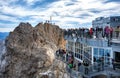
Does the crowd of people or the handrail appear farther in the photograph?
→ the crowd of people

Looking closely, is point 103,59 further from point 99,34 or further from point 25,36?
point 25,36

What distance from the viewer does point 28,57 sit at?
5447 centimetres

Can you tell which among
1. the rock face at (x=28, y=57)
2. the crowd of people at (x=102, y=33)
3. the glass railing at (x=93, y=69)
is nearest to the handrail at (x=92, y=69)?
the glass railing at (x=93, y=69)

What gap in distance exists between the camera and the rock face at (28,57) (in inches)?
1886

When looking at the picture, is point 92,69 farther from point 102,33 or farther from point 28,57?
point 28,57

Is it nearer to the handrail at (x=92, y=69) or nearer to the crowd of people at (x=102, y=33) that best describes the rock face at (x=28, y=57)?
the crowd of people at (x=102, y=33)

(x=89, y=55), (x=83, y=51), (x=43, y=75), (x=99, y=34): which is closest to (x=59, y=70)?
(x=43, y=75)

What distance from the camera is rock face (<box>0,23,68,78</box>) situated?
47.9 meters

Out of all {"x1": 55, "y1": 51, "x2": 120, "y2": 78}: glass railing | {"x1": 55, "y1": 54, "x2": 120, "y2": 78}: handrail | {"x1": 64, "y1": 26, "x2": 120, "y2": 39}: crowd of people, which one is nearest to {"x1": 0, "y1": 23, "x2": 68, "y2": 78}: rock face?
{"x1": 64, "y1": 26, "x2": 120, "y2": 39}: crowd of people

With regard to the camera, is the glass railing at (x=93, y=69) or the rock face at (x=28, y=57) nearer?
→ the glass railing at (x=93, y=69)

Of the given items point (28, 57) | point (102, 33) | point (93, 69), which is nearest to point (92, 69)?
point (93, 69)

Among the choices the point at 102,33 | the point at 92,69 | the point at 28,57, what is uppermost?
the point at 102,33

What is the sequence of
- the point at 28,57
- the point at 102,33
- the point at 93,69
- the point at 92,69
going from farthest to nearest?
the point at 28,57
the point at 102,33
the point at 92,69
the point at 93,69

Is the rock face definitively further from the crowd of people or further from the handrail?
the handrail
